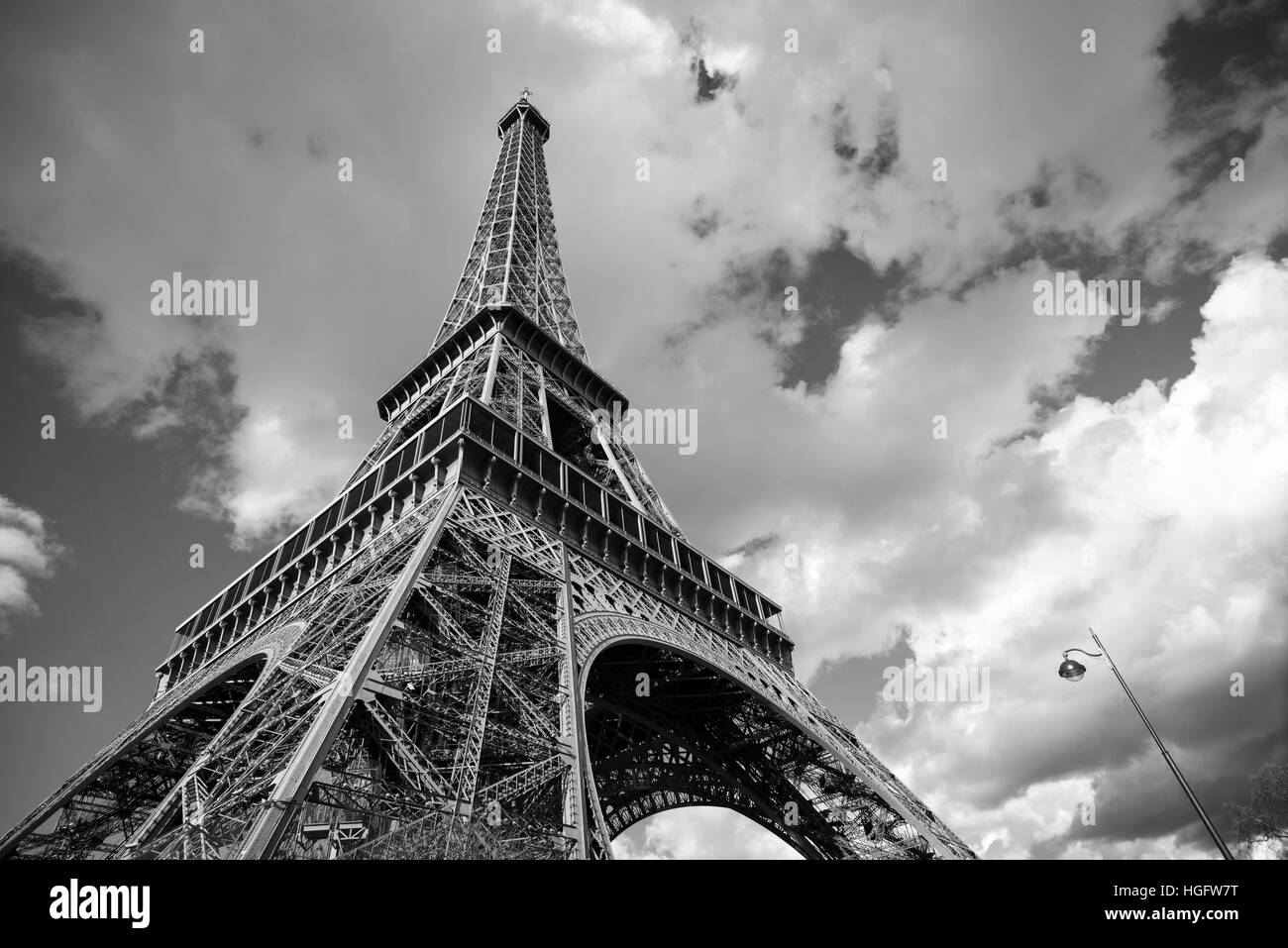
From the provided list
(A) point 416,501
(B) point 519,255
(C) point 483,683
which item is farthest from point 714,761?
(B) point 519,255

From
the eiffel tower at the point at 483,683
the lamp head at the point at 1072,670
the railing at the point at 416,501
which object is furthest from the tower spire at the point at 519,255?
the lamp head at the point at 1072,670

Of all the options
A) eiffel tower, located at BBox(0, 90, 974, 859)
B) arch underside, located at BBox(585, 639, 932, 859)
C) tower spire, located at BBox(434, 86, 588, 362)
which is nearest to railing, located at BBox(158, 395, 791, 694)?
eiffel tower, located at BBox(0, 90, 974, 859)

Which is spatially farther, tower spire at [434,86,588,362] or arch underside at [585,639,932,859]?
tower spire at [434,86,588,362]

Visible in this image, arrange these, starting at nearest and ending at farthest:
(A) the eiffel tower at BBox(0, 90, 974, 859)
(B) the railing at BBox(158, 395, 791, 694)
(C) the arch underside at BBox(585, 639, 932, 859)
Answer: (A) the eiffel tower at BBox(0, 90, 974, 859)
(B) the railing at BBox(158, 395, 791, 694)
(C) the arch underside at BBox(585, 639, 932, 859)

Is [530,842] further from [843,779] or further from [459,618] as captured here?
[843,779]

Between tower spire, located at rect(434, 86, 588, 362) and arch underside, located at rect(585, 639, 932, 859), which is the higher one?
tower spire, located at rect(434, 86, 588, 362)

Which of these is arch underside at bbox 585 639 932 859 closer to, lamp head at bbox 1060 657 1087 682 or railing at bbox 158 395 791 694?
railing at bbox 158 395 791 694
